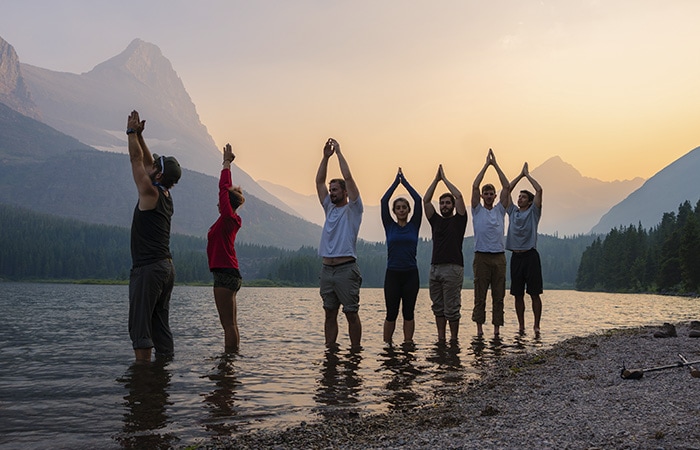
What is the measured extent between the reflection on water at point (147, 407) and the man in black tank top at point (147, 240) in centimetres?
39

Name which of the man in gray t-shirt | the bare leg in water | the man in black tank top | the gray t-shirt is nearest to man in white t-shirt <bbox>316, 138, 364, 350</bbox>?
the bare leg in water

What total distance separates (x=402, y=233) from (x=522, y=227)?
192 inches

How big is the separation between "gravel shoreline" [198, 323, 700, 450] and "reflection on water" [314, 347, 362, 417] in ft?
2.28

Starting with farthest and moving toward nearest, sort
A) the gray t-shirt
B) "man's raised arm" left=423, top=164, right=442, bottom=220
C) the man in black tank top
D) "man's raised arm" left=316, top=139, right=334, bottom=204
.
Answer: the gray t-shirt < "man's raised arm" left=423, top=164, right=442, bottom=220 < "man's raised arm" left=316, top=139, right=334, bottom=204 < the man in black tank top

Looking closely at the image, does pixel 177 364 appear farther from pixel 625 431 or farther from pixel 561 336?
pixel 561 336

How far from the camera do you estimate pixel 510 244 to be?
17.0 meters

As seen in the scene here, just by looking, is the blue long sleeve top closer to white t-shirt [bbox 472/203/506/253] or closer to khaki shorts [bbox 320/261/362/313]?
khaki shorts [bbox 320/261/362/313]

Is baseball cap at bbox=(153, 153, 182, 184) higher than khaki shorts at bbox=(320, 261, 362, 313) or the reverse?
higher

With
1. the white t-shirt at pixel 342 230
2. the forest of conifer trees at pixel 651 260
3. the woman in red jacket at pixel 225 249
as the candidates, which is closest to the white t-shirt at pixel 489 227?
the white t-shirt at pixel 342 230

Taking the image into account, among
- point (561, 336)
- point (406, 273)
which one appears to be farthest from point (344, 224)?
point (561, 336)

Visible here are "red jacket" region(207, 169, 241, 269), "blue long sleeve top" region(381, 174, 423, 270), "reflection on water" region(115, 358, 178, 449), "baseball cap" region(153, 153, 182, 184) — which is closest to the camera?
"reflection on water" region(115, 358, 178, 449)

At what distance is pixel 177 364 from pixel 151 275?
2441 millimetres

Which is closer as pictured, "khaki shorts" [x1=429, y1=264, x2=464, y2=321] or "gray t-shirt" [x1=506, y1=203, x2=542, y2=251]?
"khaki shorts" [x1=429, y1=264, x2=464, y2=321]

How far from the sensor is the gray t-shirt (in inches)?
640
